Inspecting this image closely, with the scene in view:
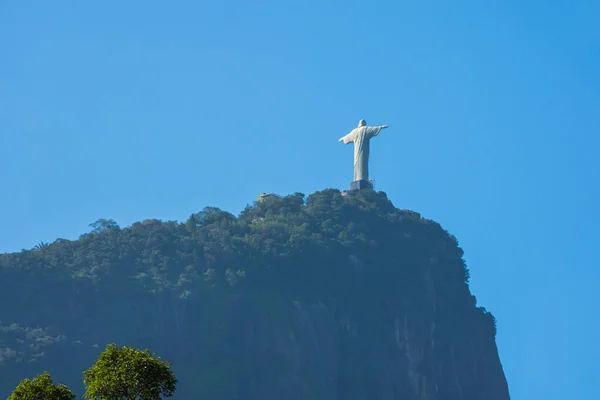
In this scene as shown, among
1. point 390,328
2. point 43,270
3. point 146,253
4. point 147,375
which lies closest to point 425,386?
point 390,328

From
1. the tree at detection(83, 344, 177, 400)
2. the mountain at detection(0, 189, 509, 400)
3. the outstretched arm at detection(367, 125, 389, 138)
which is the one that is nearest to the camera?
the tree at detection(83, 344, 177, 400)

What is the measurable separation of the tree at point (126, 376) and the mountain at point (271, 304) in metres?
62.6

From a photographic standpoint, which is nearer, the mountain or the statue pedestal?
the mountain

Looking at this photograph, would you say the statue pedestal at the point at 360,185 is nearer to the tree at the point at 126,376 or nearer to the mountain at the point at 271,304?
the mountain at the point at 271,304

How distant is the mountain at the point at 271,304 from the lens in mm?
→ 96188

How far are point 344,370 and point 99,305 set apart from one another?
750 inches

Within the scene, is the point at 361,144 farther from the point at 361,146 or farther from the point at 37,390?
the point at 37,390

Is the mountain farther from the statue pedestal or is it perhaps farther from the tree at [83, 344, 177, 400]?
the tree at [83, 344, 177, 400]

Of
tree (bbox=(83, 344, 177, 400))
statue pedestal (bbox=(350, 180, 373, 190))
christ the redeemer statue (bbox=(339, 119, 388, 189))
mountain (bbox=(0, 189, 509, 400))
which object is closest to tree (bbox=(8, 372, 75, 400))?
tree (bbox=(83, 344, 177, 400))

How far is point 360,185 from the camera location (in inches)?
4508

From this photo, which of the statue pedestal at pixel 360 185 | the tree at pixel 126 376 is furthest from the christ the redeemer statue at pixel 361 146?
the tree at pixel 126 376

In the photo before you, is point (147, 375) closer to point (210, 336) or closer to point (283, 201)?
point (210, 336)

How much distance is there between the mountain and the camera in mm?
96188

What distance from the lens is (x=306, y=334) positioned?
102 meters
